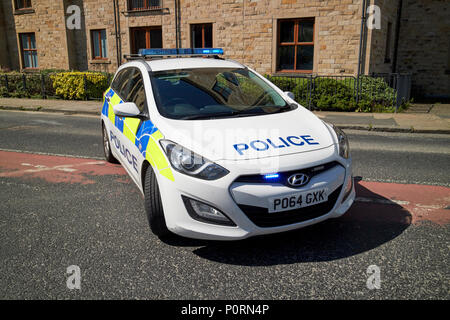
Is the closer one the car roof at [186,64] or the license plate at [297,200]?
the license plate at [297,200]

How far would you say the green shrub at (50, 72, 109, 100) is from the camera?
1670 cm

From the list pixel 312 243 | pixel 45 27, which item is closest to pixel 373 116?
pixel 312 243

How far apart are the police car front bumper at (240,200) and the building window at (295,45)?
1322 cm

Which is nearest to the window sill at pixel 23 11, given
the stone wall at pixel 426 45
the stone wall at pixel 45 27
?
the stone wall at pixel 45 27

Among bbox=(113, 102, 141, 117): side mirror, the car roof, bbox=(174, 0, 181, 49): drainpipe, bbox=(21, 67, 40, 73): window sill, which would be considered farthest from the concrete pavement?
bbox=(113, 102, 141, 117): side mirror

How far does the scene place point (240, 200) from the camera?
3082 mm

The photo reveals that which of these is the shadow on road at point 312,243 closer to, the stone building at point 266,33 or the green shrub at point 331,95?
the green shrub at point 331,95

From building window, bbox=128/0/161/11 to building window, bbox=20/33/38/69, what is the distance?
27.4ft

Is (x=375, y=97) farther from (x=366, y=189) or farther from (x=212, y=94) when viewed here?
(x=212, y=94)

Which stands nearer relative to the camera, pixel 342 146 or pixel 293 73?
pixel 342 146

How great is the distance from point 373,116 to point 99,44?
15507mm

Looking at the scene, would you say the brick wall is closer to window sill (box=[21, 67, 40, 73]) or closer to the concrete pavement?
the concrete pavement

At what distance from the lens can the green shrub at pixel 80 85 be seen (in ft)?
54.8
